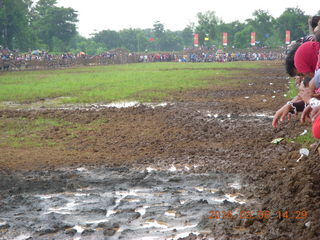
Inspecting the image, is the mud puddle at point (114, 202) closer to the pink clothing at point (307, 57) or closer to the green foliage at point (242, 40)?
the pink clothing at point (307, 57)

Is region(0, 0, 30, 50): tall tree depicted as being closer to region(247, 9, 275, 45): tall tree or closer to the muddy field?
region(247, 9, 275, 45): tall tree

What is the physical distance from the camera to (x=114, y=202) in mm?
5473

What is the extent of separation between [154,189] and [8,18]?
76.7 m

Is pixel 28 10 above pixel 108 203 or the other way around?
above

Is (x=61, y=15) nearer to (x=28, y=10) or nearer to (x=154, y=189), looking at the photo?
(x=28, y=10)

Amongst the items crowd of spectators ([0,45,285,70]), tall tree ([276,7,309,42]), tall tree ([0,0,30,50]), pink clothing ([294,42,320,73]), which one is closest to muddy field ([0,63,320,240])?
pink clothing ([294,42,320,73])

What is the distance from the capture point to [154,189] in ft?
19.6

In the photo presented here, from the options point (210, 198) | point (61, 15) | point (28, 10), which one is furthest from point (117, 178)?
point (28, 10)

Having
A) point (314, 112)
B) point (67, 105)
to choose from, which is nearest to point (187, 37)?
point (67, 105)
